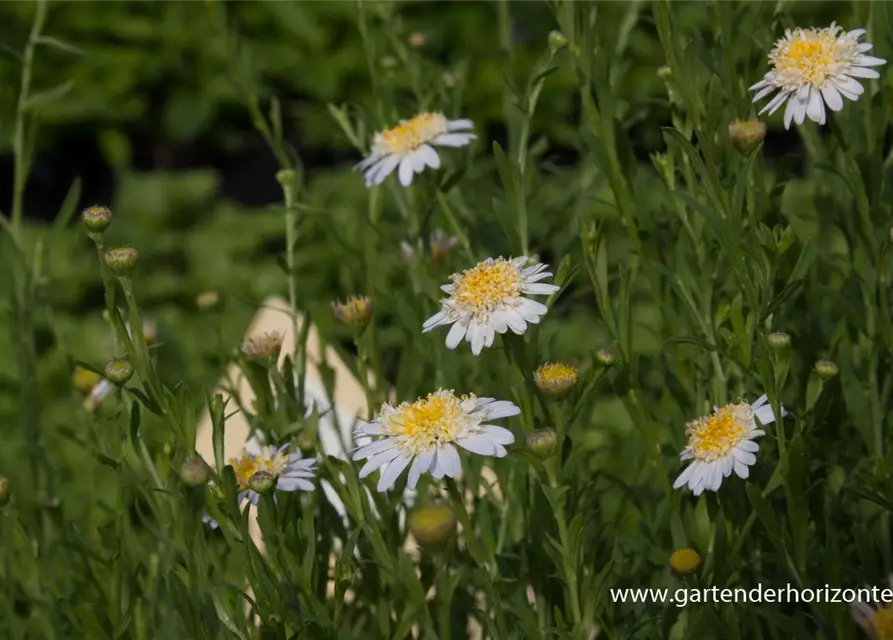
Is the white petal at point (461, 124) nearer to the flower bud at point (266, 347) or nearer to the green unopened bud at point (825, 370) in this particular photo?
the flower bud at point (266, 347)

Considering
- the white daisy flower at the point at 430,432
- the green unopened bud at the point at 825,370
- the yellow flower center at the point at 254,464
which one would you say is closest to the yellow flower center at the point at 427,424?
the white daisy flower at the point at 430,432

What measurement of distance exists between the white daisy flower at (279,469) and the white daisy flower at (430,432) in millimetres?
56

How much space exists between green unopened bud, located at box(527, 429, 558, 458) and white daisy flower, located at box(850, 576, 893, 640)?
6.9 inches

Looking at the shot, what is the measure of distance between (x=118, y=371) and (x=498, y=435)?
0.22 m

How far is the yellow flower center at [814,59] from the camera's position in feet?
2.39

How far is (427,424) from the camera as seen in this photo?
661 millimetres

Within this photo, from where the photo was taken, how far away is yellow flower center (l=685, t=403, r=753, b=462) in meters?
0.69

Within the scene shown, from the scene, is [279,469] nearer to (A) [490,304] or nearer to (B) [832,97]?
(A) [490,304]

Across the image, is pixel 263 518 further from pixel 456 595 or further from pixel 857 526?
pixel 857 526

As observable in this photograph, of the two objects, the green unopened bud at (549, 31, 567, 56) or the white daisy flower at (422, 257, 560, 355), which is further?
the green unopened bud at (549, 31, 567, 56)

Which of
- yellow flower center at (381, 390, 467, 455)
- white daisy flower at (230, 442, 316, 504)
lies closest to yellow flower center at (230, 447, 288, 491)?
white daisy flower at (230, 442, 316, 504)

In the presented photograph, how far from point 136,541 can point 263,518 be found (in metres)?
0.27

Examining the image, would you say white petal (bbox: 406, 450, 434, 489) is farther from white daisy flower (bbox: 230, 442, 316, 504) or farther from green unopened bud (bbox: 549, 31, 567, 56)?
green unopened bud (bbox: 549, 31, 567, 56)

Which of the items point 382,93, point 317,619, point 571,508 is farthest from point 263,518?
point 382,93
